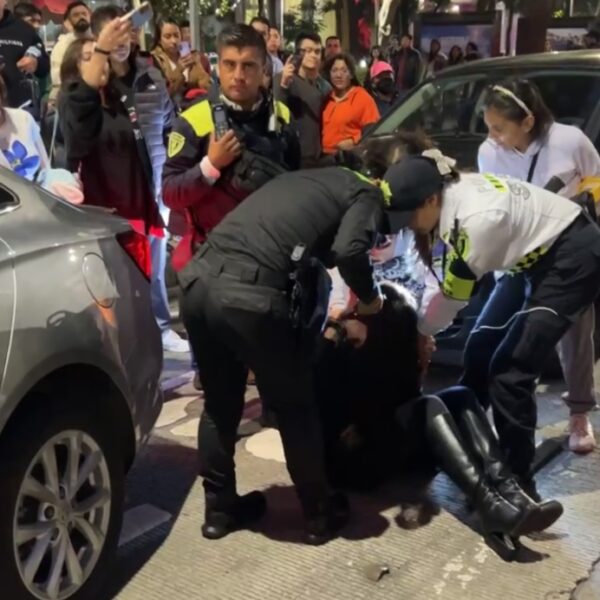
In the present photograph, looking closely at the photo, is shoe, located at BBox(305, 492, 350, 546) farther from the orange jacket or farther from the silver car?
the orange jacket

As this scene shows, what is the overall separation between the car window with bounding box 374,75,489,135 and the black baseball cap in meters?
2.84

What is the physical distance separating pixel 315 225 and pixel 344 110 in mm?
4624

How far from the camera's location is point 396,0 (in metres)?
23.1

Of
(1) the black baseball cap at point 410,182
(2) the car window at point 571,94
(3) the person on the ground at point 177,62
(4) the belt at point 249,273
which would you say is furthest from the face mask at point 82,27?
(1) the black baseball cap at point 410,182

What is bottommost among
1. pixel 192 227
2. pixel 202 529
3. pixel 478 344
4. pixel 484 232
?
pixel 202 529

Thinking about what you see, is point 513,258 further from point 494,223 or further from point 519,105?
point 519,105

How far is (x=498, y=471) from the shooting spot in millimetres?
3391

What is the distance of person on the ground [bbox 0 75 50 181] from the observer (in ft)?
14.3

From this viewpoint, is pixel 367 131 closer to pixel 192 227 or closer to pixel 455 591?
pixel 192 227

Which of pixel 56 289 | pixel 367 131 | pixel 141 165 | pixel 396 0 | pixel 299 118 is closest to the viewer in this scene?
pixel 56 289

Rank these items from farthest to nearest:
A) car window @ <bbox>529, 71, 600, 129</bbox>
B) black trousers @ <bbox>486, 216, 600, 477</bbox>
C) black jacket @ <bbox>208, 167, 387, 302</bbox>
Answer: car window @ <bbox>529, 71, 600, 129</bbox> → black trousers @ <bbox>486, 216, 600, 477</bbox> → black jacket @ <bbox>208, 167, 387, 302</bbox>

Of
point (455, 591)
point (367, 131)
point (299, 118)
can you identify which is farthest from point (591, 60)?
point (455, 591)

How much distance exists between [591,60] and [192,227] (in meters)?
2.83

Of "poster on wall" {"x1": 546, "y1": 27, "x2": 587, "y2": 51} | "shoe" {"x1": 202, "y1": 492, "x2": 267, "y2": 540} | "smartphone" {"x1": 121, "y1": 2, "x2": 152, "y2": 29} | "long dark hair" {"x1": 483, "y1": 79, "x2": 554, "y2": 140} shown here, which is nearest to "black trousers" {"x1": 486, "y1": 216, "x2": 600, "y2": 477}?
"long dark hair" {"x1": 483, "y1": 79, "x2": 554, "y2": 140}
